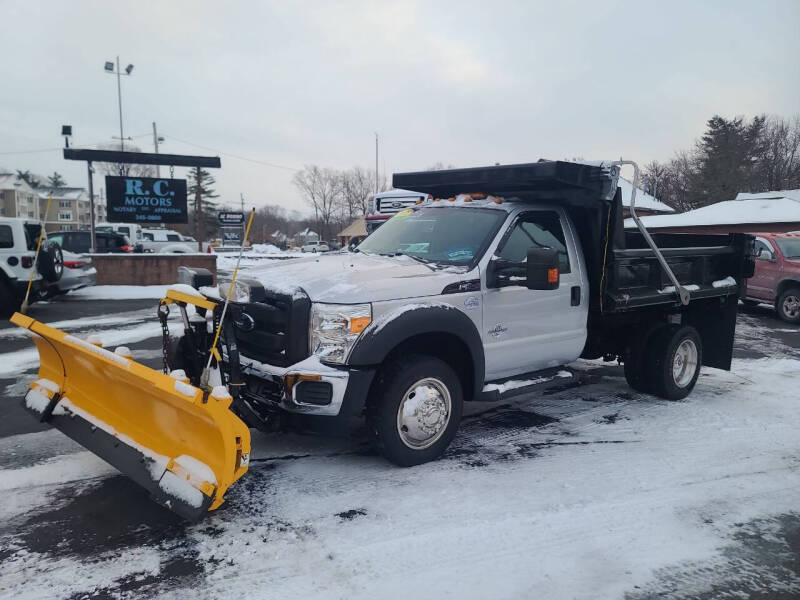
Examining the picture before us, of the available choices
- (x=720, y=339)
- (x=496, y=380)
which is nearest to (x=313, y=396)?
(x=496, y=380)

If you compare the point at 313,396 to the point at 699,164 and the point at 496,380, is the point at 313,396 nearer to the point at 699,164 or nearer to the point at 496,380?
the point at 496,380

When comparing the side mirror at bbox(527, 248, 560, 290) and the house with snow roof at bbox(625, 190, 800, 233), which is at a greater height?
the house with snow roof at bbox(625, 190, 800, 233)

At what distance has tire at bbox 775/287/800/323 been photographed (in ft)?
40.2

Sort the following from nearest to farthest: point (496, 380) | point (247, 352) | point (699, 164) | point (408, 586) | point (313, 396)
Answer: point (408, 586) → point (313, 396) → point (247, 352) → point (496, 380) → point (699, 164)

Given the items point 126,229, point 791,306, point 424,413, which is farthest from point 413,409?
point 126,229

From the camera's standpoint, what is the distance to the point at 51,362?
14.6ft

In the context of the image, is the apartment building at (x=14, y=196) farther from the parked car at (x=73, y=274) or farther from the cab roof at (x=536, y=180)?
the cab roof at (x=536, y=180)

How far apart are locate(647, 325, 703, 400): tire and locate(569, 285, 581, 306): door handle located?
1416 millimetres

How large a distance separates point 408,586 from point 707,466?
284cm

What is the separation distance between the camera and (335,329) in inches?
151

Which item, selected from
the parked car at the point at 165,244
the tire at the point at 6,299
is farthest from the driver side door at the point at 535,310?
the parked car at the point at 165,244

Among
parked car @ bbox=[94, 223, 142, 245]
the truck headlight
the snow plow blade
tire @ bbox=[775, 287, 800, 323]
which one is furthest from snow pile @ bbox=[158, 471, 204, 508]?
parked car @ bbox=[94, 223, 142, 245]

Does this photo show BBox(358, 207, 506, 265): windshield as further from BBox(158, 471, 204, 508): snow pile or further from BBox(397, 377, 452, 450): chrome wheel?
BBox(158, 471, 204, 508): snow pile

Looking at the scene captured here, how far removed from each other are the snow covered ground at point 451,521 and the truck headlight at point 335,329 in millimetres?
946
